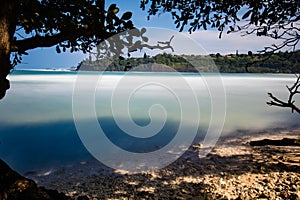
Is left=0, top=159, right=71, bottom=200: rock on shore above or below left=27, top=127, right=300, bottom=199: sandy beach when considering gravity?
above

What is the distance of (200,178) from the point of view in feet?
19.0

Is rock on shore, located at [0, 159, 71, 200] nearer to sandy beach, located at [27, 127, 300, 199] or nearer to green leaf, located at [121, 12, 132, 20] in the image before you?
green leaf, located at [121, 12, 132, 20]

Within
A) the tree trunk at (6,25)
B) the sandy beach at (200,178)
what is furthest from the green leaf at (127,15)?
the sandy beach at (200,178)

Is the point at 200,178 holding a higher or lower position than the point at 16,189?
lower

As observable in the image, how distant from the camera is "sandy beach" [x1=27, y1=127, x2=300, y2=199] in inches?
188

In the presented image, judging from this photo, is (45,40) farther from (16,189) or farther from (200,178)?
(200,178)

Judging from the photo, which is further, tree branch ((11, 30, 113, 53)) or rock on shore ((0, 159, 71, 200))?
tree branch ((11, 30, 113, 53))

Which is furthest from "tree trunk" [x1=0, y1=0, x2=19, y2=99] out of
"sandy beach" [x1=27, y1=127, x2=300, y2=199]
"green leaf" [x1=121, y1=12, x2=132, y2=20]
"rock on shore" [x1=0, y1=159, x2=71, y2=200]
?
"sandy beach" [x1=27, y1=127, x2=300, y2=199]

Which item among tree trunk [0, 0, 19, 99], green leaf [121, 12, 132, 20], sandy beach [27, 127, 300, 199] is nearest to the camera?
tree trunk [0, 0, 19, 99]

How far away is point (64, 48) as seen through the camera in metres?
3.67

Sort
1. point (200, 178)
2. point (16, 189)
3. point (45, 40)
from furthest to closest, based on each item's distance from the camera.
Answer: point (200, 178), point (45, 40), point (16, 189)

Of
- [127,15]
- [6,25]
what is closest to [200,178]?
[127,15]

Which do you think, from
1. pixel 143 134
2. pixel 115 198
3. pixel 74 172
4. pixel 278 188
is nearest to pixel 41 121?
pixel 143 134

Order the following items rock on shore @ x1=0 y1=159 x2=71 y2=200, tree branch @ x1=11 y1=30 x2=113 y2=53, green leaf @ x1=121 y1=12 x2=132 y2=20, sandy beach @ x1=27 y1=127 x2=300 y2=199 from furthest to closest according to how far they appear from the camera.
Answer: sandy beach @ x1=27 y1=127 x2=300 y2=199 < green leaf @ x1=121 y1=12 x2=132 y2=20 < tree branch @ x1=11 y1=30 x2=113 y2=53 < rock on shore @ x1=0 y1=159 x2=71 y2=200
